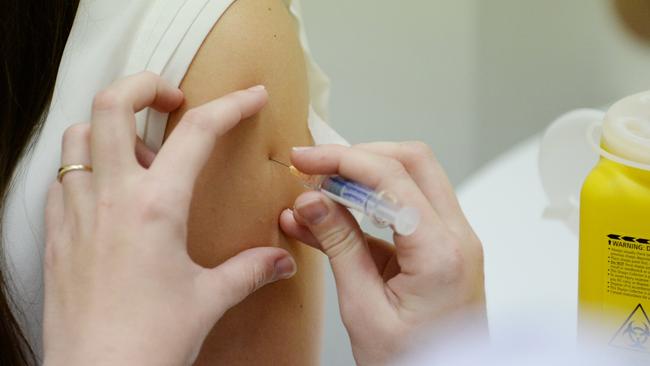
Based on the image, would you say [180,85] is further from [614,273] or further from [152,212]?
[614,273]

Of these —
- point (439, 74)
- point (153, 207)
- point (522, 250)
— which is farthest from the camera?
point (439, 74)

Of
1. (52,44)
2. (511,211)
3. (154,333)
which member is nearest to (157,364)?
(154,333)

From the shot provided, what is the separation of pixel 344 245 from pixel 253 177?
0.12 metres

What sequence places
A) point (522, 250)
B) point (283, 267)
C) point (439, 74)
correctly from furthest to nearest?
point (439, 74) < point (522, 250) < point (283, 267)

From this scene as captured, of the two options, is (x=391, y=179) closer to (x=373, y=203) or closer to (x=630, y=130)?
(x=373, y=203)

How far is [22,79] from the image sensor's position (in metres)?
0.77

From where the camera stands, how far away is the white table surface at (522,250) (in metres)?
0.90

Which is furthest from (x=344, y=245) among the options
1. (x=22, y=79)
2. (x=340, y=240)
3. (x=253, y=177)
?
(x=22, y=79)

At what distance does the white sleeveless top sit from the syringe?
173 mm

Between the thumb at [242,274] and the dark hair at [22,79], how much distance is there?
0.25 meters

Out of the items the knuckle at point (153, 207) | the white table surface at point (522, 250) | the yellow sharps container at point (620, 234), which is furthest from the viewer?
the white table surface at point (522, 250)

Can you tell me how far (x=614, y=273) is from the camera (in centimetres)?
71

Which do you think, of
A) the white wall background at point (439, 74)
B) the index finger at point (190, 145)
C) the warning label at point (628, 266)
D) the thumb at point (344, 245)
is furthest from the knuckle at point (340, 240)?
the white wall background at point (439, 74)

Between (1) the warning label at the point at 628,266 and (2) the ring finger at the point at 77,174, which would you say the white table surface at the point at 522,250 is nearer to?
(1) the warning label at the point at 628,266
